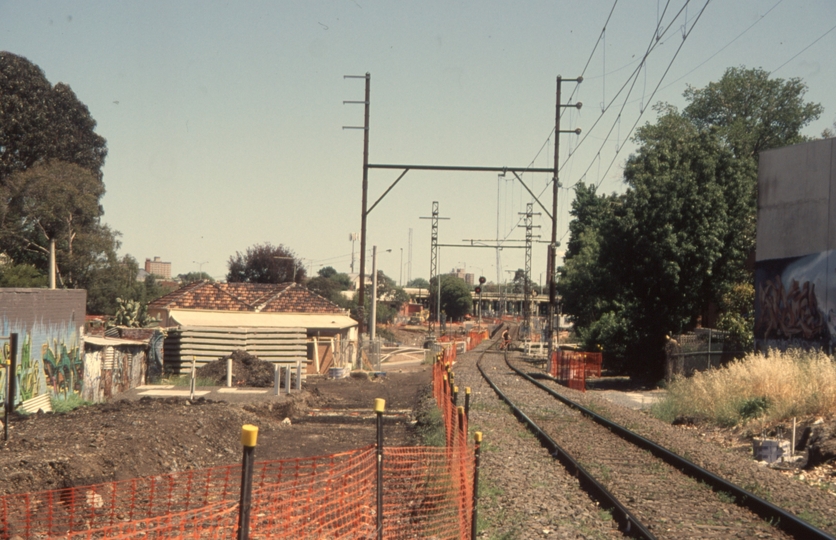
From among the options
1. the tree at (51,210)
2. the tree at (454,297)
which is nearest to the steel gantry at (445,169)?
the tree at (51,210)

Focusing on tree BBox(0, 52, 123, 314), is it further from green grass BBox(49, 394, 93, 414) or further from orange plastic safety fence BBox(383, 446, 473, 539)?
orange plastic safety fence BBox(383, 446, 473, 539)

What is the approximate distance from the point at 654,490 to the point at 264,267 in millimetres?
72800

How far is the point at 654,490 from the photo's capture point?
11578mm

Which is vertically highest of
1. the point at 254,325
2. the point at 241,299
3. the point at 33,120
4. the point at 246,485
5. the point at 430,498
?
the point at 33,120

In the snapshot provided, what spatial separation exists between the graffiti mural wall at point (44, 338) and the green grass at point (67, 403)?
0.66ft

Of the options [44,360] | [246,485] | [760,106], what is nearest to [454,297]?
[760,106]

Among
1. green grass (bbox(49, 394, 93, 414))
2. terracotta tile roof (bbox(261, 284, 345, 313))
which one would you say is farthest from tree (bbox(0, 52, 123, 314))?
green grass (bbox(49, 394, 93, 414))

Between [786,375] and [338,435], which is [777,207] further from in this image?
[338,435]

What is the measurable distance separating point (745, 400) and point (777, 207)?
30.5 ft

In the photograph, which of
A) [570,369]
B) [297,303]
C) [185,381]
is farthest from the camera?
[297,303]

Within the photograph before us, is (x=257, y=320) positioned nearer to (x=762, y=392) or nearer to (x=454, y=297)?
(x=762, y=392)

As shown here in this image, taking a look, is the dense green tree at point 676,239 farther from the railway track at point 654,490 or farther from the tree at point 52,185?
the tree at point 52,185

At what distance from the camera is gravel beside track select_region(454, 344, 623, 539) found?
9203 mm

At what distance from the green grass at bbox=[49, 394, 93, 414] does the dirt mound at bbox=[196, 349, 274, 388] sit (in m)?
7.58
